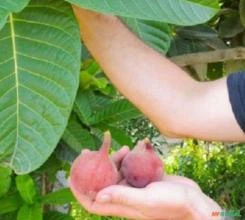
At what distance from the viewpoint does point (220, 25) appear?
102 inches

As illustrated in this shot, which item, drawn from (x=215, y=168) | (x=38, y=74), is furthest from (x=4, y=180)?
(x=215, y=168)

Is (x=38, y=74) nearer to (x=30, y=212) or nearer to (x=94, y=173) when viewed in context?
(x=94, y=173)

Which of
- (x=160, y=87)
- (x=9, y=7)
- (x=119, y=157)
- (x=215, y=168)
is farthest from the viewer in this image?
(x=215, y=168)

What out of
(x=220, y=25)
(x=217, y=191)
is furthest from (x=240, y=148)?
(x=220, y=25)

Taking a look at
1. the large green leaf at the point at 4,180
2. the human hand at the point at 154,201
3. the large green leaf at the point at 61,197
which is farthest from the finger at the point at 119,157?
the large green leaf at the point at 61,197

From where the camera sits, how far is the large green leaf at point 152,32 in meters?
1.34

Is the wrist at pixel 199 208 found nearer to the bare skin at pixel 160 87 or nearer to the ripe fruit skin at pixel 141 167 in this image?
the ripe fruit skin at pixel 141 167

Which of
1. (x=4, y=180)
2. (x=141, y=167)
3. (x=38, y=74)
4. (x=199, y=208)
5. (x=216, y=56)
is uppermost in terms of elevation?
(x=38, y=74)

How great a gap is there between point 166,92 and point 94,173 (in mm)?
316

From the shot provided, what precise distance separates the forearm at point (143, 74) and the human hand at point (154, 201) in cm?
19

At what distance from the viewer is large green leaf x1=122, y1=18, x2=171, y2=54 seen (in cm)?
134

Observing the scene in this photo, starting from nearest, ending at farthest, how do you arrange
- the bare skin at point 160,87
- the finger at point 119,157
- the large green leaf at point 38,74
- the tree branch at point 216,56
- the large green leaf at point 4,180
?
the large green leaf at point 38,74 < the finger at point 119,157 < the bare skin at point 160,87 < the large green leaf at point 4,180 < the tree branch at point 216,56

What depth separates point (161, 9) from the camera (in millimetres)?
1079

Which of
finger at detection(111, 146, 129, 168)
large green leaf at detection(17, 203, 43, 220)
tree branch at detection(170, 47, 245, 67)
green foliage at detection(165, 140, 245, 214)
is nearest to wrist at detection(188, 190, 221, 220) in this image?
finger at detection(111, 146, 129, 168)
